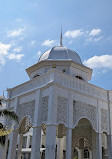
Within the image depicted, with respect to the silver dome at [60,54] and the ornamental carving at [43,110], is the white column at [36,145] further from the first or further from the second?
the silver dome at [60,54]

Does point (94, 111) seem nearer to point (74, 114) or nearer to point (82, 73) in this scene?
point (74, 114)

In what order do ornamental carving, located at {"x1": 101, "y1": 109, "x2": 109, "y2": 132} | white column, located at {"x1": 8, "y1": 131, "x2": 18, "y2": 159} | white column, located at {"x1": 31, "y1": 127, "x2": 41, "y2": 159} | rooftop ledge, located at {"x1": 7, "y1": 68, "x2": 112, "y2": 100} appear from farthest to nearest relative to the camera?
ornamental carving, located at {"x1": 101, "y1": 109, "x2": 109, "y2": 132}, white column, located at {"x1": 8, "y1": 131, "x2": 18, "y2": 159}, rooftop ledge, located at {"x1": 7, "y1": 68, "x2": 112, "y2": 100}, white column, located at {"x1": 31, "y1": 127, "x2": 41, "y2": 159}

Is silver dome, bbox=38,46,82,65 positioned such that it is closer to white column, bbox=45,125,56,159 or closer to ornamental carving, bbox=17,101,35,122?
ornamental carving, bbox=17,101,35,122

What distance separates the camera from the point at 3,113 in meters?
8.66

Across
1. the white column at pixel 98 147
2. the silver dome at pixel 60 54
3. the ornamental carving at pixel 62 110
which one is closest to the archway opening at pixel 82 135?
the white column at pixel 98 147

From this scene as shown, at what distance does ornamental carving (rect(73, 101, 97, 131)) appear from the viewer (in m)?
11.1

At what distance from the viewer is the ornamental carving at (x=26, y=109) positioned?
38.3ft

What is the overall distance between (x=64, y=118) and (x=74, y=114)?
2.72ft

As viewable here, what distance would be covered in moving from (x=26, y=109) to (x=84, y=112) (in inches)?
145

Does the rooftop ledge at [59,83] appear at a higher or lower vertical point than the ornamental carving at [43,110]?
higher

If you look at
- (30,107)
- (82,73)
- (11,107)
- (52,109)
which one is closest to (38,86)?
(30,107)

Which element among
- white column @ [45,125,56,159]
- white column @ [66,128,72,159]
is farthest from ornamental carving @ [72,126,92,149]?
white column @ [45,125,56,159]

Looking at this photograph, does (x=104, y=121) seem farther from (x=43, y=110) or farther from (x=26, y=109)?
(x=26, y=109)

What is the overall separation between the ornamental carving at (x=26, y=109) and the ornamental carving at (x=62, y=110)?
1.96 m
